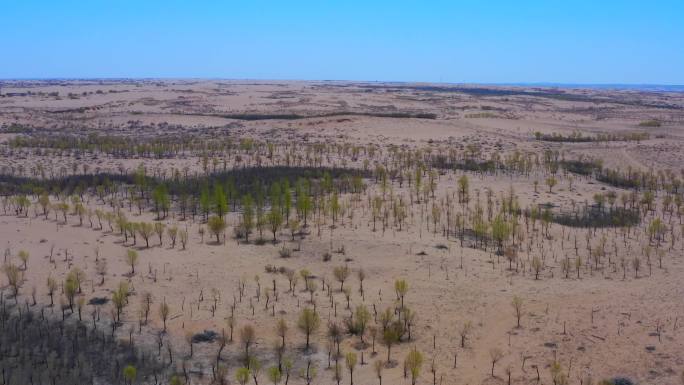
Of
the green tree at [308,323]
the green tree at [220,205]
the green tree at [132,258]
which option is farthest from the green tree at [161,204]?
the green tree at [308,323]

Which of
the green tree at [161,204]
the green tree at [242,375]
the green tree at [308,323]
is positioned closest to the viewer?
the green tree at [242,375]

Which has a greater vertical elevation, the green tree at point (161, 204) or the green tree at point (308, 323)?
the green tree at point (161, 204)

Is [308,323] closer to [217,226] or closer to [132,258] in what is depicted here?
[132,258]

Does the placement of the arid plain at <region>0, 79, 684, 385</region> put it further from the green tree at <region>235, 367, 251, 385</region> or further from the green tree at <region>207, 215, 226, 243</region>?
the green tree at <region>235, 367, 251, 385</region>

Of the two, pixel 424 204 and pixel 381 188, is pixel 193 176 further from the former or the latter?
pixel 424 204

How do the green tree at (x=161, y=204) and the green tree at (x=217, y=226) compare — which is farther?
the green tree at (x=161, y=204)

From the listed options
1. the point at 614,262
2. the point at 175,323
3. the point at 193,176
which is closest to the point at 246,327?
the point at 175,323

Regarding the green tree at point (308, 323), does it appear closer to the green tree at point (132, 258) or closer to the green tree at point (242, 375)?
the green tree at point (242, 375)

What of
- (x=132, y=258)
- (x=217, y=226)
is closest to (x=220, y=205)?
(x=217, y=226)
